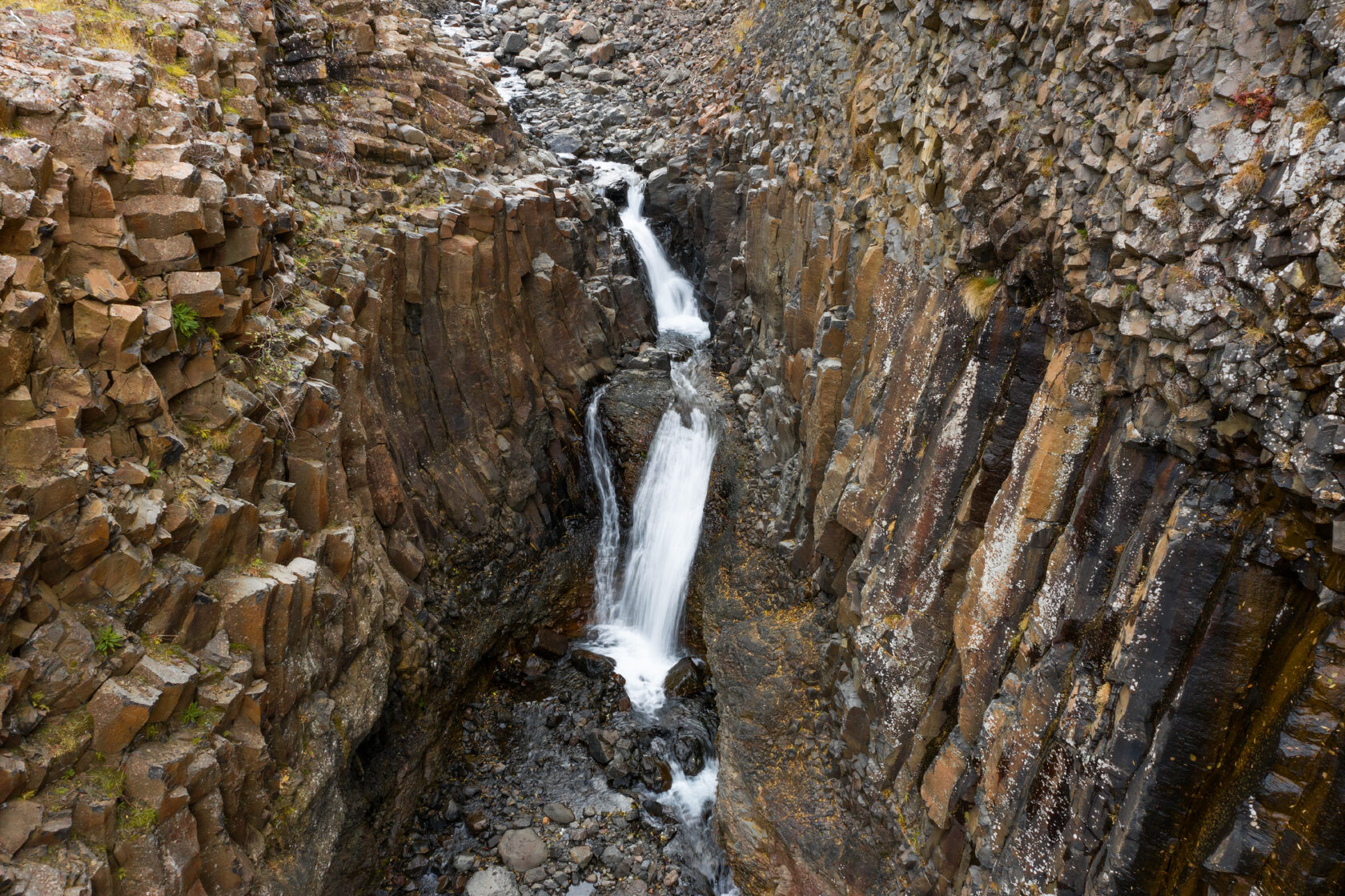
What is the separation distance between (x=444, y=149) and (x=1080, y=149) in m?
14.3

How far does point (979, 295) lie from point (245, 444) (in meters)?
9.71

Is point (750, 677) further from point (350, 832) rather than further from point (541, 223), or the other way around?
point (541, 223)

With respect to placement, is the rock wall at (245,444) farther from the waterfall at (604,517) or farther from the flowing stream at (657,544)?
the flowing stream at (657,544)

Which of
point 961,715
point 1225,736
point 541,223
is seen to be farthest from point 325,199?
point 1225,736

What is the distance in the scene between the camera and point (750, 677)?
41.8ft

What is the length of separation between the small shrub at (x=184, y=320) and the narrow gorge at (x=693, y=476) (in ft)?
0.20

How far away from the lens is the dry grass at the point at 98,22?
1039cm

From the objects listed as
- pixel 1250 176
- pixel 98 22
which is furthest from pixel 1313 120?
pixel 98 22

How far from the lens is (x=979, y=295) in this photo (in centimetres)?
903

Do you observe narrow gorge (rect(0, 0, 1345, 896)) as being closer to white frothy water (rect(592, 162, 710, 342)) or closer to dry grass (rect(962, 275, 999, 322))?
dry grass (rect(962, 275, 999, 322))

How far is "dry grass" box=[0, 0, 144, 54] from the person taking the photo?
1039 cm

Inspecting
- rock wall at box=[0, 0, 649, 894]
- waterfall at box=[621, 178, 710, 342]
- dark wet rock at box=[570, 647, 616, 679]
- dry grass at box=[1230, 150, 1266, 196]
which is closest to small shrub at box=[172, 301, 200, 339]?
rock wall at box=[0, 0, 649, 894]

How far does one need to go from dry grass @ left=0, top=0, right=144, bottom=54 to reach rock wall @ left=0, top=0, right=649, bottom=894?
52mm

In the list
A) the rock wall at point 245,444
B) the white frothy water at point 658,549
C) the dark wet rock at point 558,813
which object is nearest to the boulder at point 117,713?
the rock wall at point 245,444
